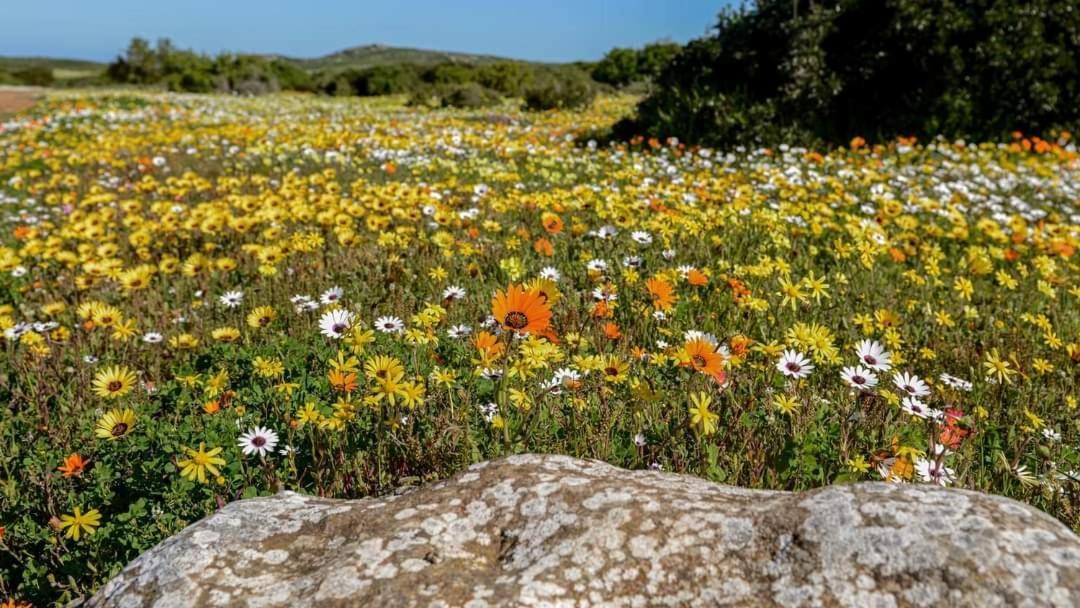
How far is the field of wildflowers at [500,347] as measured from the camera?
127 inches

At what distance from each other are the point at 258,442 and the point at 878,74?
1357 cm

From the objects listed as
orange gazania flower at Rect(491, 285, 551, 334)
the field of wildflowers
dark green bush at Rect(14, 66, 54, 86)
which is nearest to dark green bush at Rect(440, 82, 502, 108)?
the field of wildflowers

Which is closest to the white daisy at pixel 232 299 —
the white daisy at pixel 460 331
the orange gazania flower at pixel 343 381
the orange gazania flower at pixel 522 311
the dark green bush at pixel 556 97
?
the white daisy at pixel 460 331

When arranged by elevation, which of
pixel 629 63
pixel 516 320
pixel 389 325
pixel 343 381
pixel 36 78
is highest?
pixel 629 63

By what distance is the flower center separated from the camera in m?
2.74

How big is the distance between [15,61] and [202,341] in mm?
138523

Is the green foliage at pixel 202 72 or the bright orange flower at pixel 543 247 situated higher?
the green foliage at pixel 202 72

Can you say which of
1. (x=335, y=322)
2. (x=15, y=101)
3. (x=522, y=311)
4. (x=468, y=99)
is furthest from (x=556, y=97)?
(x=522, y=311)

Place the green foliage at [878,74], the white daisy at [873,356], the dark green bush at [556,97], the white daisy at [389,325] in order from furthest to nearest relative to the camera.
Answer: the dark green bush at [556,97], the green foliage at [878,74], the white daisy at [389,325], the white daisy at [873,356]

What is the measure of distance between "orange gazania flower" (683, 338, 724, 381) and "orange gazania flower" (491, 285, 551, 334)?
28.7 inches

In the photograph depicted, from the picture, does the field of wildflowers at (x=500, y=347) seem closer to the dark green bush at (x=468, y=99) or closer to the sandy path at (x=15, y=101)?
the dark green bush at (x=468, y=99)

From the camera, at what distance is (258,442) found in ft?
10.9

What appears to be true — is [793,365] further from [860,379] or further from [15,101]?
[15,101]

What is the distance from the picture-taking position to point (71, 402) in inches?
162
